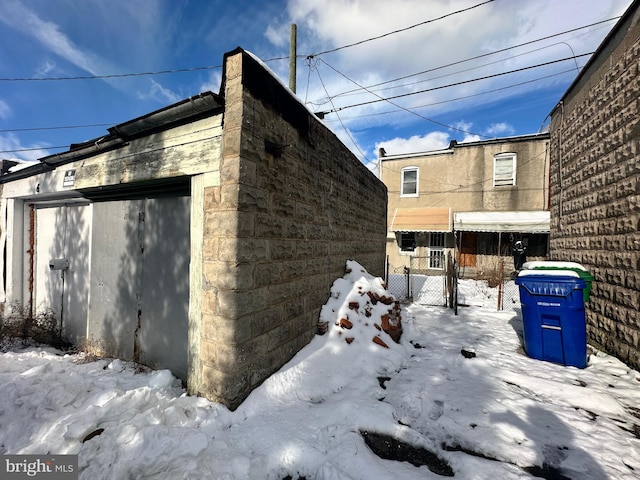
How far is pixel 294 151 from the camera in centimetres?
371

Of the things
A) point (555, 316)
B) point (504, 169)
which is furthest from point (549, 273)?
point (504, 169)

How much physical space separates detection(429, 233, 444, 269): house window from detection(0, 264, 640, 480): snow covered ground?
1135 centimetres

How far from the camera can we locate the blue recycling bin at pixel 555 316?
3.94m

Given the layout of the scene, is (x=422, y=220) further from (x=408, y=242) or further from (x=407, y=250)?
(x=407, y=250)

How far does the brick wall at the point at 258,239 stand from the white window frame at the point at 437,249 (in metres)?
12.7

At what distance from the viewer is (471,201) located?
14.8 meters

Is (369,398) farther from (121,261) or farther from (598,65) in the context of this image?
(598,65)

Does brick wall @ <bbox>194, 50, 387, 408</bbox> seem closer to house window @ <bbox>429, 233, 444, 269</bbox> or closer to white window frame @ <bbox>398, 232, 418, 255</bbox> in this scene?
white window frame @ <bbox>398, 232, 418, 255</bbox>

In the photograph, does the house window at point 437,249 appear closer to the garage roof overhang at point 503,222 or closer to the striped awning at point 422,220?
the striped awning at point 422,220

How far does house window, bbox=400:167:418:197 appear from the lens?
15992mm

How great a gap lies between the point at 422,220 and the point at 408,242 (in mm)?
1672

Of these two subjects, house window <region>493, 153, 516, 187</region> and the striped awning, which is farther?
the striped awning

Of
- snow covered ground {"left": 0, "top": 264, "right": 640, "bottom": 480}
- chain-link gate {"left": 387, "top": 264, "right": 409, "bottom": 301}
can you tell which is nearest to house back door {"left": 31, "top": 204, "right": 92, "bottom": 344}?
snow covered ground {"left": 0, "top": 264, "right": 640, "bottom": 480}

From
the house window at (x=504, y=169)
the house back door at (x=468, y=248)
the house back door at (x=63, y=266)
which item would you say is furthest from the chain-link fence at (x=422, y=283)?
the house back door at (x=63, y=266)
